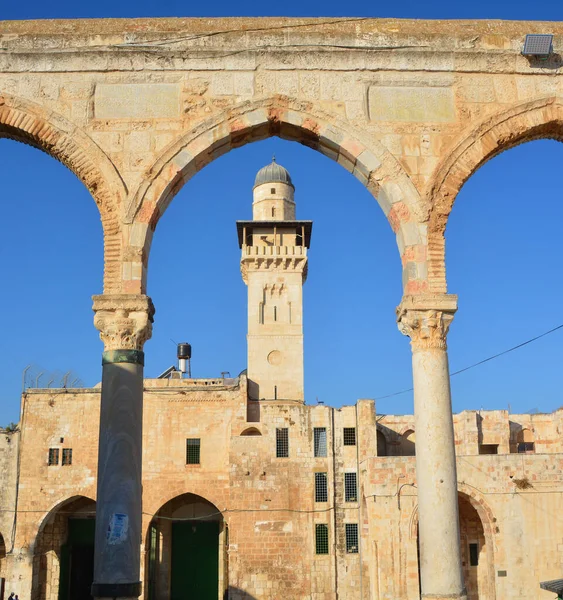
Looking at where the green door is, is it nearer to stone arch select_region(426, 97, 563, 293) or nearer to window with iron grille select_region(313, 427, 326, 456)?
window with iron grille select_region(313, 427, 326, 456)

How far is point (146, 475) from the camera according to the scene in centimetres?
3466

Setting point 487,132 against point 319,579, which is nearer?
point 487,132

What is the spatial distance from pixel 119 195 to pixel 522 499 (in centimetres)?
2367

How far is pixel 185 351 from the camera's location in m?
46.8

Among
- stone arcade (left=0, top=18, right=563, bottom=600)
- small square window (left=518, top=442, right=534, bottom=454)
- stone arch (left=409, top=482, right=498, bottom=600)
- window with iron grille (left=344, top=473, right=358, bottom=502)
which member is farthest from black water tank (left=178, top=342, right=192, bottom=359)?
stone arcade (left=0, top=18, right=563, bottom=600)

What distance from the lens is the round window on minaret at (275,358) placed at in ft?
141

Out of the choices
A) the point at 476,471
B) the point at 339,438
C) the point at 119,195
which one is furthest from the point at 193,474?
the point at 119,195

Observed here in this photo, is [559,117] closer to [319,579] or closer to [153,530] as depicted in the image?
[319,579]

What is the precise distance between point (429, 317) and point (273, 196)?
131ft

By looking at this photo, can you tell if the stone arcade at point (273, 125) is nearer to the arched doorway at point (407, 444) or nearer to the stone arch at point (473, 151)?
the stone arch at point (473, 151)

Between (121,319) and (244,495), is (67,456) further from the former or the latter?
(121,319)

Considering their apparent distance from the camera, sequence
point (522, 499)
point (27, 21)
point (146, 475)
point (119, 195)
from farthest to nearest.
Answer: point (146, 475) < point (522, 499) < point (27, 21) < point (119, 195)

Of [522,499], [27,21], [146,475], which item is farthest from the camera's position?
[146,475]

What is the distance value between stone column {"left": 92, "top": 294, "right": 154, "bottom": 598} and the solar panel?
5422 millimetres
